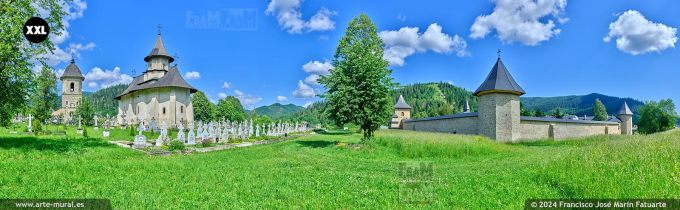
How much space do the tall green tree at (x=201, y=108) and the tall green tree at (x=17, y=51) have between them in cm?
5800

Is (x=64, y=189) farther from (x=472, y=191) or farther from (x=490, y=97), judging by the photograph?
(x=490, y=97)

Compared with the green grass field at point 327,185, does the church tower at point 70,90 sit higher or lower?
higher

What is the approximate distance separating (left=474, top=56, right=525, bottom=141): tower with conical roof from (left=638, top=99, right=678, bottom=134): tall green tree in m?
42.9

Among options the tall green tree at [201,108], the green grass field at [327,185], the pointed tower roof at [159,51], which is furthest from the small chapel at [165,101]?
the green grass field at [327,185]

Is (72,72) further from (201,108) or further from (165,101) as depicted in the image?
(165,101)

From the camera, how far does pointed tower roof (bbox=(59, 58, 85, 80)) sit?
2962 inches

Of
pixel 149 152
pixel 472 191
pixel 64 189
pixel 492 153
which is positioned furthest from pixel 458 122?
pixel 64 189

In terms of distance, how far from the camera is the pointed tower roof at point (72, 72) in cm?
7524

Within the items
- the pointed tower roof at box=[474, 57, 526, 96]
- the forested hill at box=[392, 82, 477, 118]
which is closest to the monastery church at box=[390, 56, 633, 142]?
the pointed tower roof at box=[474, 57, 526, 96]

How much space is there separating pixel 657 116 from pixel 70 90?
334 feet

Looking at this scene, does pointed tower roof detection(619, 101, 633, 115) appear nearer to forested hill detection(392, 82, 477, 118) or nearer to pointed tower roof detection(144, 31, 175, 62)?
pointed tower roof detection(144, 31, 175, 62)

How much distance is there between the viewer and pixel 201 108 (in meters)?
75.2

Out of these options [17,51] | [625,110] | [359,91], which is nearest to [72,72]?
[17,51]

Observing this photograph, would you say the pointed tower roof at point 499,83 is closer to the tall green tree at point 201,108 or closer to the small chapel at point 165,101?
the small chapel at point 165,101
